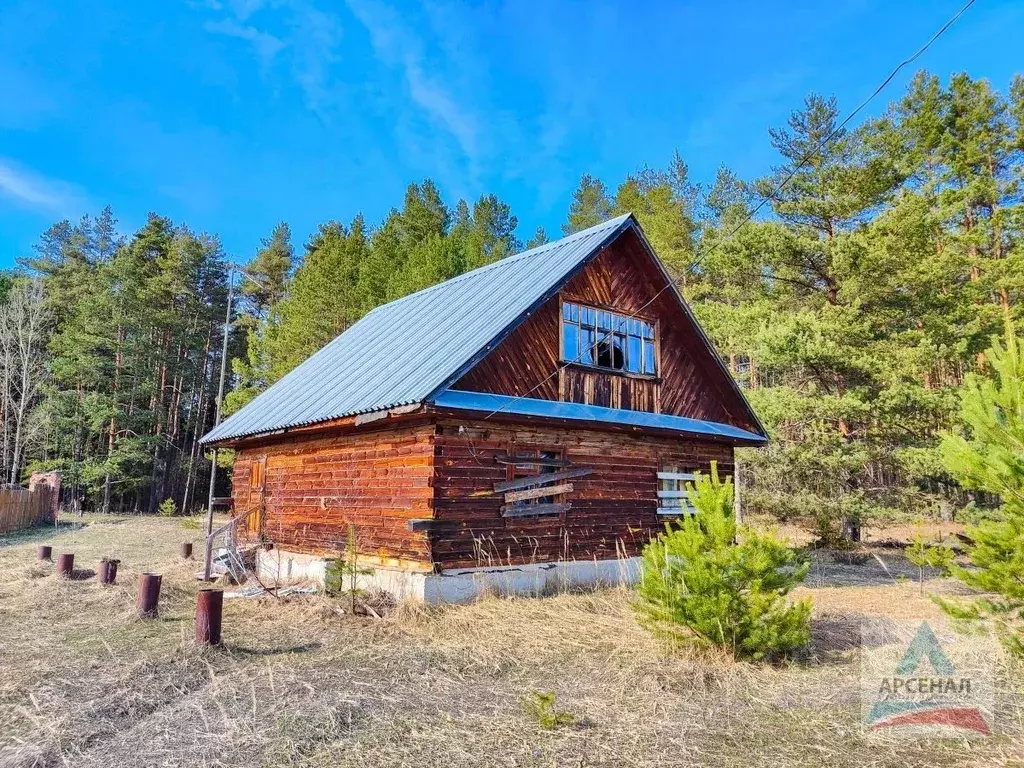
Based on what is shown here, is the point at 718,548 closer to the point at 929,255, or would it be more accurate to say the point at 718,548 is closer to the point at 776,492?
the point at 776,492

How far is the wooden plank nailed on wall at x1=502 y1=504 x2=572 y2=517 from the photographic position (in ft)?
36.9

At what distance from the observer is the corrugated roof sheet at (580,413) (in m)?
10.4

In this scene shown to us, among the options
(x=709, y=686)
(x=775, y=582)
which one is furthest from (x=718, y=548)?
(x=709, y=686)

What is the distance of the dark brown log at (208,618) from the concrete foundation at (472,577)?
8.39 feet

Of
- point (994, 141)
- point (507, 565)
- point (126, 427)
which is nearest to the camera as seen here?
point (507, 565)

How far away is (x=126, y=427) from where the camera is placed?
35844mm

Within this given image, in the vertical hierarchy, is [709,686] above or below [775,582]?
below

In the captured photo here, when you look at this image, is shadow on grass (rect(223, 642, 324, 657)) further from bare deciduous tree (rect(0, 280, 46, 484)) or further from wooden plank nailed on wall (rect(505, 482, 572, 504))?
bare deciduous tree (rect(0, 280, 46, 484))

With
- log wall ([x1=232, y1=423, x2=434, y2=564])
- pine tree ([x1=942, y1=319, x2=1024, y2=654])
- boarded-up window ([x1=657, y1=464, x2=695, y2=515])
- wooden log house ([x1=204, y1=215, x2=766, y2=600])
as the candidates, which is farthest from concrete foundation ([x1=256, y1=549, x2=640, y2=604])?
pine tree ([x1=942, y1=319, x2=1024, y2=654])

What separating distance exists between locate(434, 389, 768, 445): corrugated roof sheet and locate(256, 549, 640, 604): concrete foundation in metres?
2.55

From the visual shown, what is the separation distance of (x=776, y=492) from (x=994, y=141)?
1858 cm

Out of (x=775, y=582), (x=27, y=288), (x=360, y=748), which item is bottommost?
(x=360, y=748)

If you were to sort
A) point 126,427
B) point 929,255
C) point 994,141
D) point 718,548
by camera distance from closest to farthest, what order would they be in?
point 718,548 < point 929,255 < point 994,141 < point 126,427

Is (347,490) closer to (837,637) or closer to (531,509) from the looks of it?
(531,509)
